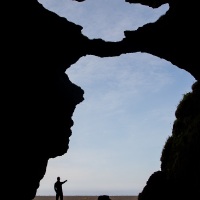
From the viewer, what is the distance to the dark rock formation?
2228 cm

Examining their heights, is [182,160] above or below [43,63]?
below

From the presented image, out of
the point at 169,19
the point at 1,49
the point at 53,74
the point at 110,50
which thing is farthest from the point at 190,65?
the point at 1,49

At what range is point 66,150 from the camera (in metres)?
30.5

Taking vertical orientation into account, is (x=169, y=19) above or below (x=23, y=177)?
above

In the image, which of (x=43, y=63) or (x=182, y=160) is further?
(x=182, y=160)

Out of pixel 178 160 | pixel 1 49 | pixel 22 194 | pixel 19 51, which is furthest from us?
pixel 178 160

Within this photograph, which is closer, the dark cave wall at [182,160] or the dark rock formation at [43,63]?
the dark rock formation at [43,63]

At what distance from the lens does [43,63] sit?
25516 mm

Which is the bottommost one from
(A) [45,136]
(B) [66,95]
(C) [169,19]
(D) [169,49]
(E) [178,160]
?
(E) [178,160]

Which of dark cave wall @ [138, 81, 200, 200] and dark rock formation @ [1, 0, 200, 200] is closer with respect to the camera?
dark rock formation @ [1, 0, 200, 200]

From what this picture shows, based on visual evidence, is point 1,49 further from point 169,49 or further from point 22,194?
point 169,49

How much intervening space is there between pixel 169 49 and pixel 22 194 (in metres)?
15.8

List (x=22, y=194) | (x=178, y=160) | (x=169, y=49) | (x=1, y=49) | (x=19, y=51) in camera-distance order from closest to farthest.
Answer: (x=1, y=49)
(x=19, y=51)
(x=22, y=194)
(x=169, y=49)
(x=178, y=160)

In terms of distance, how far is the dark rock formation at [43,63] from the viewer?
2228 cm
